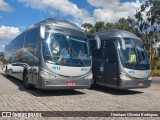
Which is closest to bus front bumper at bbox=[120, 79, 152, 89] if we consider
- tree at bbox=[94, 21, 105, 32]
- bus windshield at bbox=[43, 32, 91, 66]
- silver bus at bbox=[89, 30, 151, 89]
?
silver bus at bbox=[89, 30, 151, 89]

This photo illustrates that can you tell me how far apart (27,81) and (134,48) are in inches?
220

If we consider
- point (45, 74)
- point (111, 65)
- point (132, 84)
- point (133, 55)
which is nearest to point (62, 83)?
point (45, 74)

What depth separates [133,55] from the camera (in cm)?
1336

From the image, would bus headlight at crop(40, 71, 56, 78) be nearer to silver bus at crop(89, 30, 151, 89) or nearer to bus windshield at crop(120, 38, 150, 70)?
silver bus at crop(89, 30, 151, 89)

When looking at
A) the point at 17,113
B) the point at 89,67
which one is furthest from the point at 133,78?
the point at 17,113

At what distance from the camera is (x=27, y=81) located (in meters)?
14.1

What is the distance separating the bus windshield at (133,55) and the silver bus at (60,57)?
68.6 inches

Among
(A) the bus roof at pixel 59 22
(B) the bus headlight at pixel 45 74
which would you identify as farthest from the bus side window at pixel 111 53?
(B) the bus headlight at pixel 45 74

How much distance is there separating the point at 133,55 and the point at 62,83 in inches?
151

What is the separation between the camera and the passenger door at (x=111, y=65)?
13.3 meters

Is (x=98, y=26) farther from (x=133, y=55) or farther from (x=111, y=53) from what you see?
(x=133, y=55)

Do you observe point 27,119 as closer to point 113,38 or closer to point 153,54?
point 113,38

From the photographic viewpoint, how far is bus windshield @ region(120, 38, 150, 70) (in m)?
13.2

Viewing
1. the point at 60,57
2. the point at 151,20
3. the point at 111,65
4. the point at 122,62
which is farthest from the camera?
the point at 151,20
